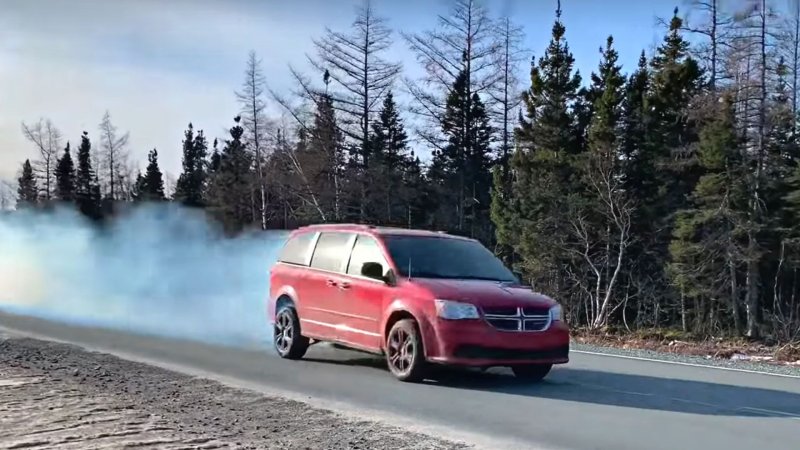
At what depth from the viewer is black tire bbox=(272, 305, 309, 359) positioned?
11.5 metres

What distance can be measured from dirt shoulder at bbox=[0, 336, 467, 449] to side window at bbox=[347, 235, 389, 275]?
7.53ft

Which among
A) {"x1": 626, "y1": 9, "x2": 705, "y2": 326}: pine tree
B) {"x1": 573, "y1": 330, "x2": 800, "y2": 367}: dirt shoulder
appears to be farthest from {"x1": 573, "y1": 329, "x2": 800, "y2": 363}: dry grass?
{"x1": 626, "y1": 9, "x2": 705, "y2": 326}: pine tree

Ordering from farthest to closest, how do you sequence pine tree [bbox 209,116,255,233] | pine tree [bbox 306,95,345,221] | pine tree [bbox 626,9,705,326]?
1. pine tree [bbox 209,116,255,233]
2. pine tree [bbox 306,95,345,221]
3. pine tree [bbox 626,9,705,326]

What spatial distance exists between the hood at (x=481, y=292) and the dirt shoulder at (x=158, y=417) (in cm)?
200

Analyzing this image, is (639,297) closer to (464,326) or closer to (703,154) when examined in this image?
(703,154)

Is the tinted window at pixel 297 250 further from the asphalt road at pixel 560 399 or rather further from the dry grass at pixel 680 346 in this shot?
the dry grass at pixel 680 346

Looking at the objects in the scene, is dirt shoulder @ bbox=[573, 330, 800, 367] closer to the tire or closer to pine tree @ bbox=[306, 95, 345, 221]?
the tire

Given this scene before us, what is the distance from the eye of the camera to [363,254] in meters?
10.5

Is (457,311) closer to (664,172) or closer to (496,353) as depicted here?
(496,353)

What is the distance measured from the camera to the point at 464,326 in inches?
345

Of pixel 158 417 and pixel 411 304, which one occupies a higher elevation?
pixel 411 304

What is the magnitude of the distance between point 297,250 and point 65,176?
77.8 meters

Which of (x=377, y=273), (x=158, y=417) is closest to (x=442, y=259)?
(x=377, y=273)

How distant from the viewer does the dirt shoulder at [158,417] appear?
6398 mm
